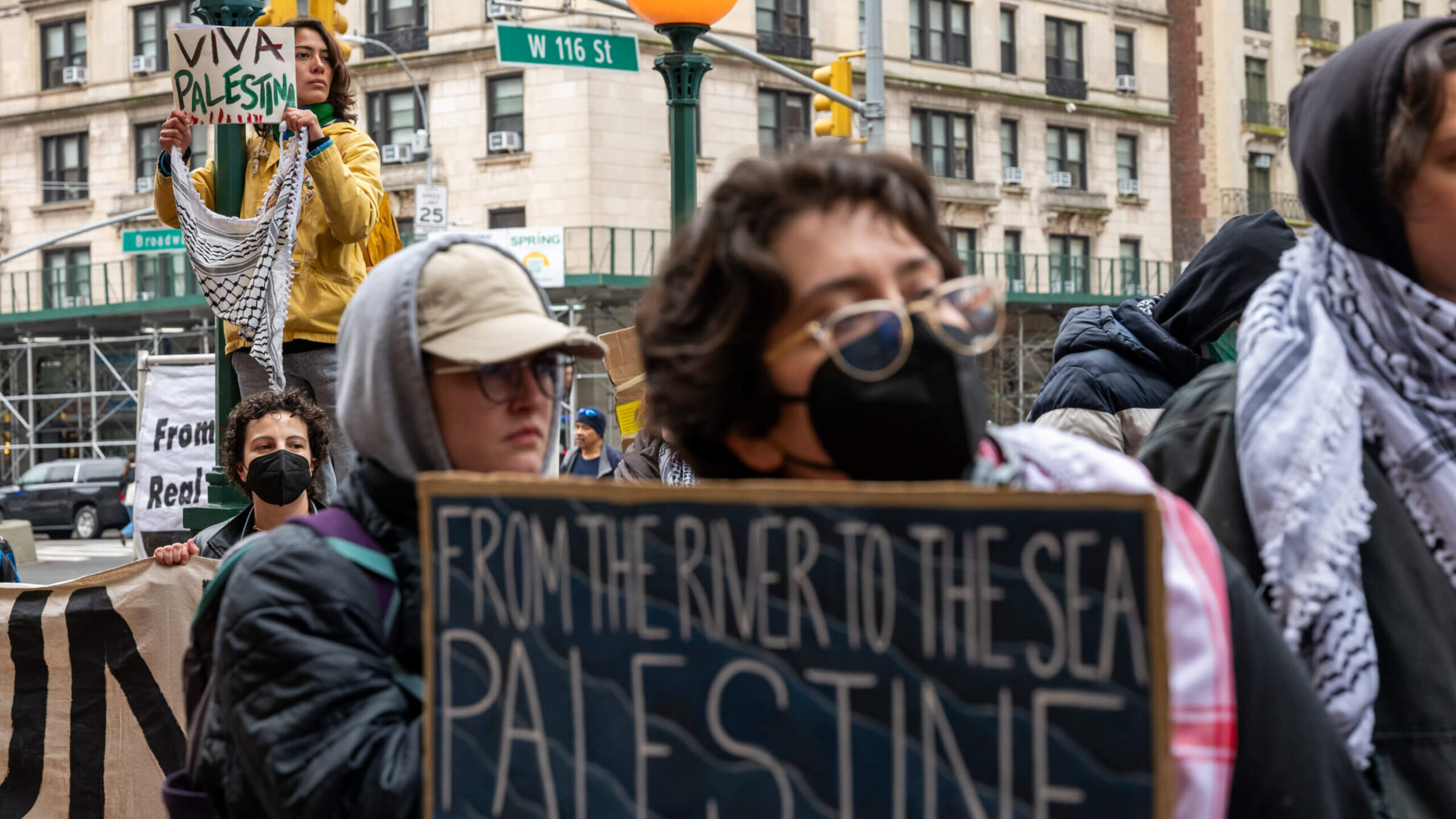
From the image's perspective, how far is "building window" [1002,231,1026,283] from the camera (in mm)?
40812

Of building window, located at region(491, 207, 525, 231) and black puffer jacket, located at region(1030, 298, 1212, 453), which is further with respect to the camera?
building window, located at region(491, 207, 525, 231)

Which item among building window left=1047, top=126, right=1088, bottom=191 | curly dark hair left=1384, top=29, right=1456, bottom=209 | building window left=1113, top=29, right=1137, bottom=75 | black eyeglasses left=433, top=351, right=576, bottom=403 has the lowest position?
black eyeglasses left=433, top=351, right=576, bottom=403

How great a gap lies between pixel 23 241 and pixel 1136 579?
4269cm

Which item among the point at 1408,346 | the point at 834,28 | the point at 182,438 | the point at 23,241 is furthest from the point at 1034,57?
the point at 1408,346

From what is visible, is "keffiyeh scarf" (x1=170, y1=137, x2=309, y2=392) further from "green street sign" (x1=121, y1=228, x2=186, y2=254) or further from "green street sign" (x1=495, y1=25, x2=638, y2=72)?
"green street sign" (x1=121, y1=228, x2=186, y2=254)

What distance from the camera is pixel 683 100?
778cm

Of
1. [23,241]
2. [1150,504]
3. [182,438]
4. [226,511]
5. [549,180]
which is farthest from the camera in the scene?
[23,241]

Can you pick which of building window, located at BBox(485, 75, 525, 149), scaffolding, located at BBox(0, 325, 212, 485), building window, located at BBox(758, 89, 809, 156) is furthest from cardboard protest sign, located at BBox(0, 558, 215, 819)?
scaffolding, located at BBox(0, 325, 212, 485)

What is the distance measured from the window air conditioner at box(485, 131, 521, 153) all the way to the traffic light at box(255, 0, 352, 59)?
26.5m

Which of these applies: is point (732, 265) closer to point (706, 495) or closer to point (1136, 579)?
point (706, 495)

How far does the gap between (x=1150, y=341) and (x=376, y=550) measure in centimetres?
289

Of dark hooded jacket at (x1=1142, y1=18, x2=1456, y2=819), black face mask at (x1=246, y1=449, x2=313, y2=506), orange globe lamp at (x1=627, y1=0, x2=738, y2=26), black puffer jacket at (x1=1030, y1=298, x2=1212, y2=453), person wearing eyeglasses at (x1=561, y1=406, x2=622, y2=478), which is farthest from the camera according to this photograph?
person wearing eyeglasses at (x1=561, y1=406, x2=622, y2=478)

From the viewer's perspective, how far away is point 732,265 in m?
1.70

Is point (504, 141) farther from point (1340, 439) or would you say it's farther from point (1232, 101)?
point (1340, 439)
